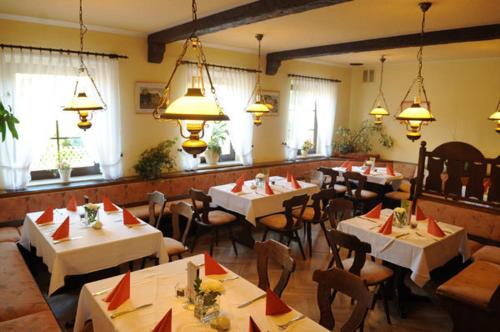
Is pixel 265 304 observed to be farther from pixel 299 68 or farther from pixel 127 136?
pixel 299 68

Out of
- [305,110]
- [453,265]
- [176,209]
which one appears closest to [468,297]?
[453,265]

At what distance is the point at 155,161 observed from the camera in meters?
5.31

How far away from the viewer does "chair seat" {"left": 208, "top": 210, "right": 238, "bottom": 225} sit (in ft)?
15.6

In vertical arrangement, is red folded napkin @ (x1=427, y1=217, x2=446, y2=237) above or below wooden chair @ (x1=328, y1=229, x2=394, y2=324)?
above

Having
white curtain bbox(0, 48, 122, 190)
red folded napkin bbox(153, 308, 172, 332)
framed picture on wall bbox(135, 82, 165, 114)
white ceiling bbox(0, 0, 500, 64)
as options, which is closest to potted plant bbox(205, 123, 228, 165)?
Answer: framed picture on wall bbox(135, 82, 165, 114)

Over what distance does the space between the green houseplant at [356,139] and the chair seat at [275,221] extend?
12.7ft

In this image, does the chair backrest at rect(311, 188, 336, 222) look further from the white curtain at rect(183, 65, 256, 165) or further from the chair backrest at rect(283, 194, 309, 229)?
the white curtain at rect(183, 65, 256, 165)

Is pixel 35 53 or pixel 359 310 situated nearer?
pixel 359 310

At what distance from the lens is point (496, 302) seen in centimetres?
278

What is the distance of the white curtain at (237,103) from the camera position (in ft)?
20.1

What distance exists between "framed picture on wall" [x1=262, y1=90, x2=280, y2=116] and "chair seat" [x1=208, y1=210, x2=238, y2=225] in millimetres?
2601

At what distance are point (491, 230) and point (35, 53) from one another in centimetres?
571

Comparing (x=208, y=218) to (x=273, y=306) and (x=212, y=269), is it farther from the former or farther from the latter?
(x=273, y=306)

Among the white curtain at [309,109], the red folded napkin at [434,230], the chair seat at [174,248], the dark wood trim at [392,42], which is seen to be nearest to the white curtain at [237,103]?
the dark wood trim at [392,42]
